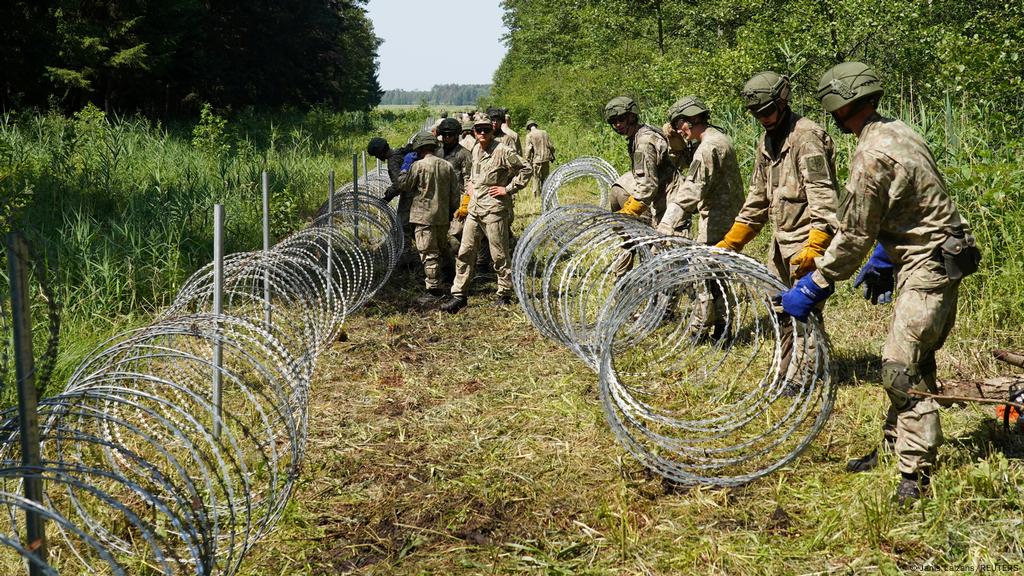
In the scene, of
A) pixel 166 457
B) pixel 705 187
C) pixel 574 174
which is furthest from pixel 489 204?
pixel 166 457

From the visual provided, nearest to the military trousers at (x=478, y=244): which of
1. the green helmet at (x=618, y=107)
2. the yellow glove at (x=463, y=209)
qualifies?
the yellow glove at (x=463, y=209)

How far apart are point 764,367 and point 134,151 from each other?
10.4 metres

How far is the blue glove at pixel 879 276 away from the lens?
4.43 m

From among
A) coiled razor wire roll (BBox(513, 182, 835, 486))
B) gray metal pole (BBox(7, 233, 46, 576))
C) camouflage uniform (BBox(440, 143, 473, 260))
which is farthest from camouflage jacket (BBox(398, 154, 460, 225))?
gray metal pole (BBox(7, 233, 46, 576))

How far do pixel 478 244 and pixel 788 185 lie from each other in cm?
429

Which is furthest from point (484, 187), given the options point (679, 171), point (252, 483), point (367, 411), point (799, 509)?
point (799, 509)

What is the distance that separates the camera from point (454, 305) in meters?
8.97

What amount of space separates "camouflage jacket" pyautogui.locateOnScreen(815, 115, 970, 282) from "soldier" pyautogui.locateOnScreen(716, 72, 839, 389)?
35.6 inches

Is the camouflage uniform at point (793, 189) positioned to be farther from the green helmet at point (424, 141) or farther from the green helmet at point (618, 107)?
the green helmet at point (424, 141)

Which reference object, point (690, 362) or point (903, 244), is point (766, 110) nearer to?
point (903, 244)

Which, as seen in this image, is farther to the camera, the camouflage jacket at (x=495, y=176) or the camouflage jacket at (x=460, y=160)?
the camouflage jacket at (x=460, y=160)

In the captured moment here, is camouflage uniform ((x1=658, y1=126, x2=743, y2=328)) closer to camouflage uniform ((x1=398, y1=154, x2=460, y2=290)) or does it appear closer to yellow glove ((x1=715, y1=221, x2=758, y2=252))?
yellow glove ((x1=715, y1=221, x2=758, y2=252))

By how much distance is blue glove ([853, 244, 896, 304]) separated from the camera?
14.5 ft

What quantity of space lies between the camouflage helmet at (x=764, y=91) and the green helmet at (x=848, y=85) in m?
1.00
